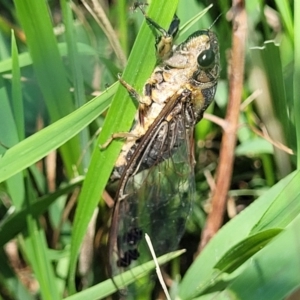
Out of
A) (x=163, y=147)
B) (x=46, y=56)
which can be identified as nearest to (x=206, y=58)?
(x=163, y=147)

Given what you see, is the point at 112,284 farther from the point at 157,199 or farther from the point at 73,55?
the point at 73,55

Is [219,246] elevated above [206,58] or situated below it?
below

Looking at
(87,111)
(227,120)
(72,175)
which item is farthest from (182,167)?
(87,111)

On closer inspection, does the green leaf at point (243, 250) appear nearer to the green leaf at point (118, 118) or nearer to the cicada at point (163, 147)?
the cicada at point (163, 147)

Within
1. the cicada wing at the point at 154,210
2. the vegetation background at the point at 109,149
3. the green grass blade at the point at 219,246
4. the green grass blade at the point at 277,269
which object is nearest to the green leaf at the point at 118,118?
the vegetation background at the point at 109,149

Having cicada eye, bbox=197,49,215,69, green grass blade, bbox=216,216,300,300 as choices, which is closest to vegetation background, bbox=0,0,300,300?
green grass blade, bbox=216,216,300,300

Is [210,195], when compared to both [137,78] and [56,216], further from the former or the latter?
[137,78]

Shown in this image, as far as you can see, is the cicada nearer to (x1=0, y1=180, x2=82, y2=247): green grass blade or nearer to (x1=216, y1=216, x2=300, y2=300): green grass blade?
(x1=0, y1=180, x2=82, y2=247): green grass blade
